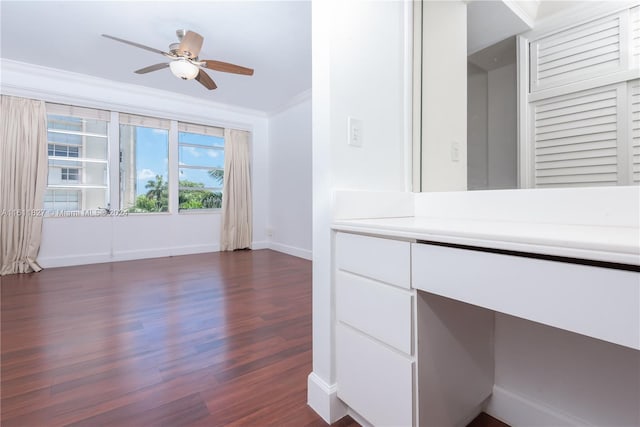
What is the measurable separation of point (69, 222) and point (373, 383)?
15.1 ft

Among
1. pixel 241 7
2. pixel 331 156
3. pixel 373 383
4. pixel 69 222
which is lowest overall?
pixel 373 383

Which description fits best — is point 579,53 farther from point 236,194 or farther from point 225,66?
point 236,194

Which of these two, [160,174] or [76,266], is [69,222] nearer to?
[76,266]

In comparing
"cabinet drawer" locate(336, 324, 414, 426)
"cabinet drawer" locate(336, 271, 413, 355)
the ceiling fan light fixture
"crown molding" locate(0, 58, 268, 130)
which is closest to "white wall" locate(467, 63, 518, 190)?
"cabinet drawer" locate(336, 271, 413, 355)

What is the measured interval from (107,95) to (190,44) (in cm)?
233

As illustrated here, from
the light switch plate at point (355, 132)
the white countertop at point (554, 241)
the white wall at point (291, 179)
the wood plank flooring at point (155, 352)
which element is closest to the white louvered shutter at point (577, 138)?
the white countertop at point (554, 241)

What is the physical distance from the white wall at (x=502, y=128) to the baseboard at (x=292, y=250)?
133 inches

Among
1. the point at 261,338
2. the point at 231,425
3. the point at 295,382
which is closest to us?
the point at 231,425

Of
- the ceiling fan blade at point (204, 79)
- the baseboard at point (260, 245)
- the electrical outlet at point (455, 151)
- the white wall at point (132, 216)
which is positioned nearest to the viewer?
the electrical outlet at point (455, 151)

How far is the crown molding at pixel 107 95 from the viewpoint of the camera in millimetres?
3453

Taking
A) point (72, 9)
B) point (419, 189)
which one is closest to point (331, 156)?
point (419, 189)

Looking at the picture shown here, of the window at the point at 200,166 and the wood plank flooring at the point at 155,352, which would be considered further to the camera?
the window at the point at 200,166

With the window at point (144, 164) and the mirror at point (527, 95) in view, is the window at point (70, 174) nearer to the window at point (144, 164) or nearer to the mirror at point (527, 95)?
the window at point (144, 164)

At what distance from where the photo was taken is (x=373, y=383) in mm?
988
